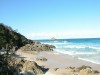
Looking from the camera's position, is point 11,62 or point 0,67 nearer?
point 0,67

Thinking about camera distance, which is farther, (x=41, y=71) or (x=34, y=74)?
(x=41, y=71)

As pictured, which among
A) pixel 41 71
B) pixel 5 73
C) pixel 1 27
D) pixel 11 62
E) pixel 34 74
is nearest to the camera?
pixel 5 73

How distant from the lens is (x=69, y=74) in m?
15.6

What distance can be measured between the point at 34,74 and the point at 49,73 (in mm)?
1663

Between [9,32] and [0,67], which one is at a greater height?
[9,32]

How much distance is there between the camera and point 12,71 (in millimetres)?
12805

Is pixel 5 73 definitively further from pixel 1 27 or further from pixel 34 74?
pixel 1 27

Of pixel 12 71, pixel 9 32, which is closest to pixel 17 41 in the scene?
pixel 9 32

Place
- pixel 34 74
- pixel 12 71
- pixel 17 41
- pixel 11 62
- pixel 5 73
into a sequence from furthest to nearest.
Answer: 1. pixel 17 41
2. pixel 34 74
3. pixel 11 62
4. pixel 12 71
5. pixel 5 73

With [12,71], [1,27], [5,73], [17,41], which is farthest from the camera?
[17,41]

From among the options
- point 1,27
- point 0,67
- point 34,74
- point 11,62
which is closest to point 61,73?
point 34,74

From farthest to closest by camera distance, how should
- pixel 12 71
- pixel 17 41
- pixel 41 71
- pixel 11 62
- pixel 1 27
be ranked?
pixel 17 41 < pixel 1 27 < pixel 41 71 < pixel 11 62 < pixel 12 71

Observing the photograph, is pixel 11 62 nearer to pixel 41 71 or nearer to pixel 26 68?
pixel 26 68

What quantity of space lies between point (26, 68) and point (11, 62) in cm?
159
